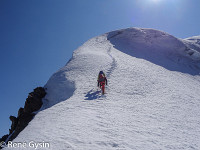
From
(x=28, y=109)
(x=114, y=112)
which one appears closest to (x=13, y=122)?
(x=28, y=109)

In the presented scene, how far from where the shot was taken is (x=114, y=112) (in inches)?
337

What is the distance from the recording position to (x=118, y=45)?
29.0 meters

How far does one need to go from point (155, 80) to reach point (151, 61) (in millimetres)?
8189

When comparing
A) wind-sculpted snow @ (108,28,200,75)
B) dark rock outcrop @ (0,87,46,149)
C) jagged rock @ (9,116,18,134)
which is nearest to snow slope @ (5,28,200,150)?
dark rock outcrop @ (0,87,46,149)

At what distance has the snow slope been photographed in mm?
5926

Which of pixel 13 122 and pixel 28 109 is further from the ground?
pixel 28 109

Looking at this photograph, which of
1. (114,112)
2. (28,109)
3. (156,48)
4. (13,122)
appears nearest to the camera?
(114,112)

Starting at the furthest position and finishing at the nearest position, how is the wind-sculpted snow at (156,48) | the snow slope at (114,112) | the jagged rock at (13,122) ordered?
the wind-sculpted snow at (156,48) < the jagged rock at (13,122) < the snow slope at (114,112)

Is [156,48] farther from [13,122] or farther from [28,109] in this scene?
[13,122]

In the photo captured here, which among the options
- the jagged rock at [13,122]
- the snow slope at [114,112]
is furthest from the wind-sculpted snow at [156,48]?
the jagged rock at [13,122]

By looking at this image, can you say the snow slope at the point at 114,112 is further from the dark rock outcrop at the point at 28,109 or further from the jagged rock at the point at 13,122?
the jagged rock at the point at 13,122

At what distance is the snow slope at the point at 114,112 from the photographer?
5.93m

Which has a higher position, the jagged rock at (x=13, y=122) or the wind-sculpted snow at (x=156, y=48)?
the wind-sculpted snow at (x=156, y=48)

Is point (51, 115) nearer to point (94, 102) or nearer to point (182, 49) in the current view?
point (94, 102)
